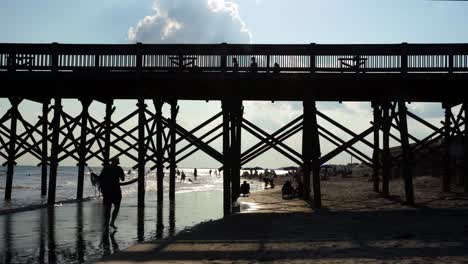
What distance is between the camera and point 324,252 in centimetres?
848

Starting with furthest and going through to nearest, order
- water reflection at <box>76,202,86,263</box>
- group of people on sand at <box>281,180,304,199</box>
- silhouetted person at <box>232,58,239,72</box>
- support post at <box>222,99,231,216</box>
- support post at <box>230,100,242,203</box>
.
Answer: group of people on sand at <box>281,180,304,199</box>, support post at <box>230,100,242,203</box>, support post at <box>222,99,231,216</box>, silhouetted person at <box>232,58,239,72</box>, water reflection at <box>76,202,86,263</box>

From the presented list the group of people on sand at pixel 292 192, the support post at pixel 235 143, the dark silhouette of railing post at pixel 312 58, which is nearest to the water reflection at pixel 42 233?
the support post at pixel 235 143

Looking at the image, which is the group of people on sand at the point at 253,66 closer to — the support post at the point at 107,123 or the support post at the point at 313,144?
the support post at the point at 313,144

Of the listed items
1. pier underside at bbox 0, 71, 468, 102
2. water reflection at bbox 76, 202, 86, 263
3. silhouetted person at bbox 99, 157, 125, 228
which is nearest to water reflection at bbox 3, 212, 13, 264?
water reflection at bbox 76, 202, 86, 263

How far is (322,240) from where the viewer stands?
9.77m

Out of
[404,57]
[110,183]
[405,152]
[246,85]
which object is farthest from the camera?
[246,85]

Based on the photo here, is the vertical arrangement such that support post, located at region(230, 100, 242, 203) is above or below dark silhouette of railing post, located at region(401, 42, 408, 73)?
below

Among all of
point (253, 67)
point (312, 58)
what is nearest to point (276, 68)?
point (253, 67)

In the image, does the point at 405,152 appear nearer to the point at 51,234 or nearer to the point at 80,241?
the point at 80,241

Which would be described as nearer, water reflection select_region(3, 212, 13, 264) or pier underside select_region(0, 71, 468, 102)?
water reflection select_region(3, 212, 13, 264)

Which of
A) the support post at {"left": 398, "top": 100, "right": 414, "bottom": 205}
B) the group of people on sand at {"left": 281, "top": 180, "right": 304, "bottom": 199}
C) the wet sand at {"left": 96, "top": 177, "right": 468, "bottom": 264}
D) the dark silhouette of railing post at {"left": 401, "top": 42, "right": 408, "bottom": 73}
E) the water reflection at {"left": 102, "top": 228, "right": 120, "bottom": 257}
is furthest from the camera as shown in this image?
the group of people on sand at {"left": 281, "top": 180, "right": 304, "bottom": 199}

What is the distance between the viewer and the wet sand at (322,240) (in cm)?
804

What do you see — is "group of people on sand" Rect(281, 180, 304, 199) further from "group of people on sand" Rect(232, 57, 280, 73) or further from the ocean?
"group of people on sand" Rect(232, 57, 280, 73)

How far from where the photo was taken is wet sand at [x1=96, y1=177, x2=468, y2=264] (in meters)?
8.04
